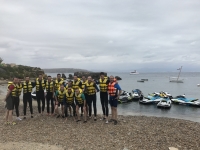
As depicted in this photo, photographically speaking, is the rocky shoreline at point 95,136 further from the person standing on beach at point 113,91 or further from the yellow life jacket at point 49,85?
the yellow life jacket at point 49,85

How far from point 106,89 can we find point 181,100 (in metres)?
21.0

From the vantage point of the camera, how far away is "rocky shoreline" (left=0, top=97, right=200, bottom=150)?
26.8 feet

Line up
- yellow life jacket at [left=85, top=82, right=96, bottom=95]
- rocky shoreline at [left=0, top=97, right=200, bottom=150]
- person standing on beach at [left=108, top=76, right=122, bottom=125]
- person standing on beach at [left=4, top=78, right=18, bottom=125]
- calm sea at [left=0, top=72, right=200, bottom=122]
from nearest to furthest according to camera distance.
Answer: rocky shoreline at [left=0, top=97, right=200, bottom=150] → person standing on beach at [left=108, top=76, right=122, bottom=125] → person standing on beach at [left=4, top=78, right=18, bottom=125] → yellow life jacket at [left=85, top=82, right=96, bottom=95] → calm sea at [left=0, top=72, right=200, bottom=122]

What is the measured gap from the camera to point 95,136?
913 centimetres

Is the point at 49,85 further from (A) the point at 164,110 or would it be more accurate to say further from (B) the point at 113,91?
(A) the point at 164,110

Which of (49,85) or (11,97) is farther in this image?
(49,85)

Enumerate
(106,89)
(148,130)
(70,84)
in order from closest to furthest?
(148,130), (106,89), (70,84)

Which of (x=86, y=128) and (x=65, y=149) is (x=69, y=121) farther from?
(x=65, y=149)

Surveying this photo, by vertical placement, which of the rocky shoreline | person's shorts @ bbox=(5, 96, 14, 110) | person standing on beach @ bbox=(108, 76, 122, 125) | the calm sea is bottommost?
the calm sea

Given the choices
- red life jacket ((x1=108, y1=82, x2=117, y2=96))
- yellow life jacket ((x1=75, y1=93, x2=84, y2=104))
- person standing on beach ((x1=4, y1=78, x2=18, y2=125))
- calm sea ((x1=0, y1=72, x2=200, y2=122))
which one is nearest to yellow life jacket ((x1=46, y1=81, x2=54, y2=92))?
person standing on beach ((x1=4, y1=78, x2=18, y2=125))

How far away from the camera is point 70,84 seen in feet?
39.0

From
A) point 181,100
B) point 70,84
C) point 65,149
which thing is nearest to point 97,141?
point 65,149

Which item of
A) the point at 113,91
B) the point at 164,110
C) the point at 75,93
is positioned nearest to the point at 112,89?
the point at 113,91

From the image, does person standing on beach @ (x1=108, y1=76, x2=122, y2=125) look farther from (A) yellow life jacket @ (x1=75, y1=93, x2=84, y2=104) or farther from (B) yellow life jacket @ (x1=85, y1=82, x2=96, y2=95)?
(A) yellow life jacket @ (x1=75, y1=93, x2=84, y2=104)
